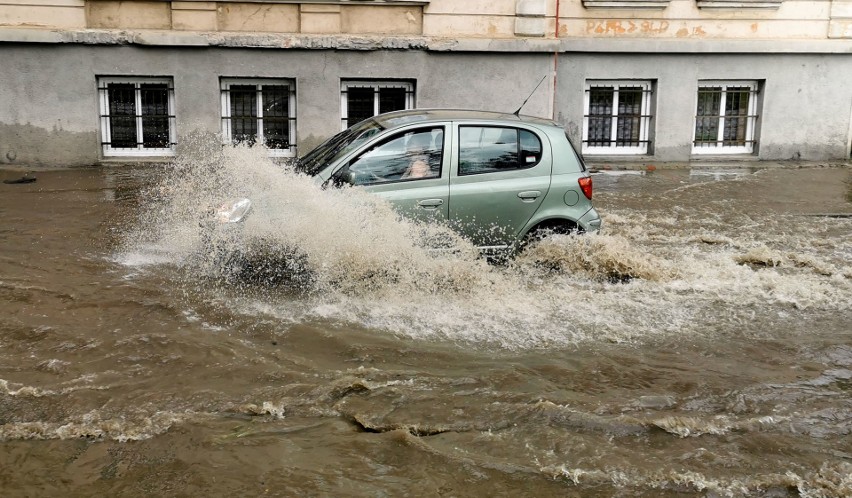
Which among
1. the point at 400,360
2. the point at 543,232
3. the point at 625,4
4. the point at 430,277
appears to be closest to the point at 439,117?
the point at 543,232

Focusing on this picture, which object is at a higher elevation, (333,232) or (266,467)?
(333,232)

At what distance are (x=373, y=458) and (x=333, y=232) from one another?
311cm

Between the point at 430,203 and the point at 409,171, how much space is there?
363 mm

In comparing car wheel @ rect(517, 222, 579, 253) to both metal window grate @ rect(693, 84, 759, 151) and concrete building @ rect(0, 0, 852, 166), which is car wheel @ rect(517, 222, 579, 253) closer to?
concrete building @ rect(0, 0, 852, 166)

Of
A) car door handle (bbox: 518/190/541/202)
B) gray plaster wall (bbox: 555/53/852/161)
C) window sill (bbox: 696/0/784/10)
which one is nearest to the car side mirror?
car door handle (bbox: 518/190/541/202)

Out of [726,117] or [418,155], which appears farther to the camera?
[726,117]

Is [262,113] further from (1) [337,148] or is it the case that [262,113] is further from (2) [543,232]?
(2) [543,232]

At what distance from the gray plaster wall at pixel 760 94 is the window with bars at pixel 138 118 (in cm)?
638

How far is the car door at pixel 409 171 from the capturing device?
25.4 ft

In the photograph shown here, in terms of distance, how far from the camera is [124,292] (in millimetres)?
7293

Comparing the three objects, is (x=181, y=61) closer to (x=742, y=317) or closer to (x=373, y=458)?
(x=742, y=317)

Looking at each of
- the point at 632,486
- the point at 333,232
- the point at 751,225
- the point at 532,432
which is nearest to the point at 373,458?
the point at 532,432

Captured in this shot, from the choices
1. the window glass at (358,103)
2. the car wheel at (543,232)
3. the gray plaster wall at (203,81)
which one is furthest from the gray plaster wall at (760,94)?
the car wheel at (543,232)

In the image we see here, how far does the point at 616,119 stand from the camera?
615 inches
